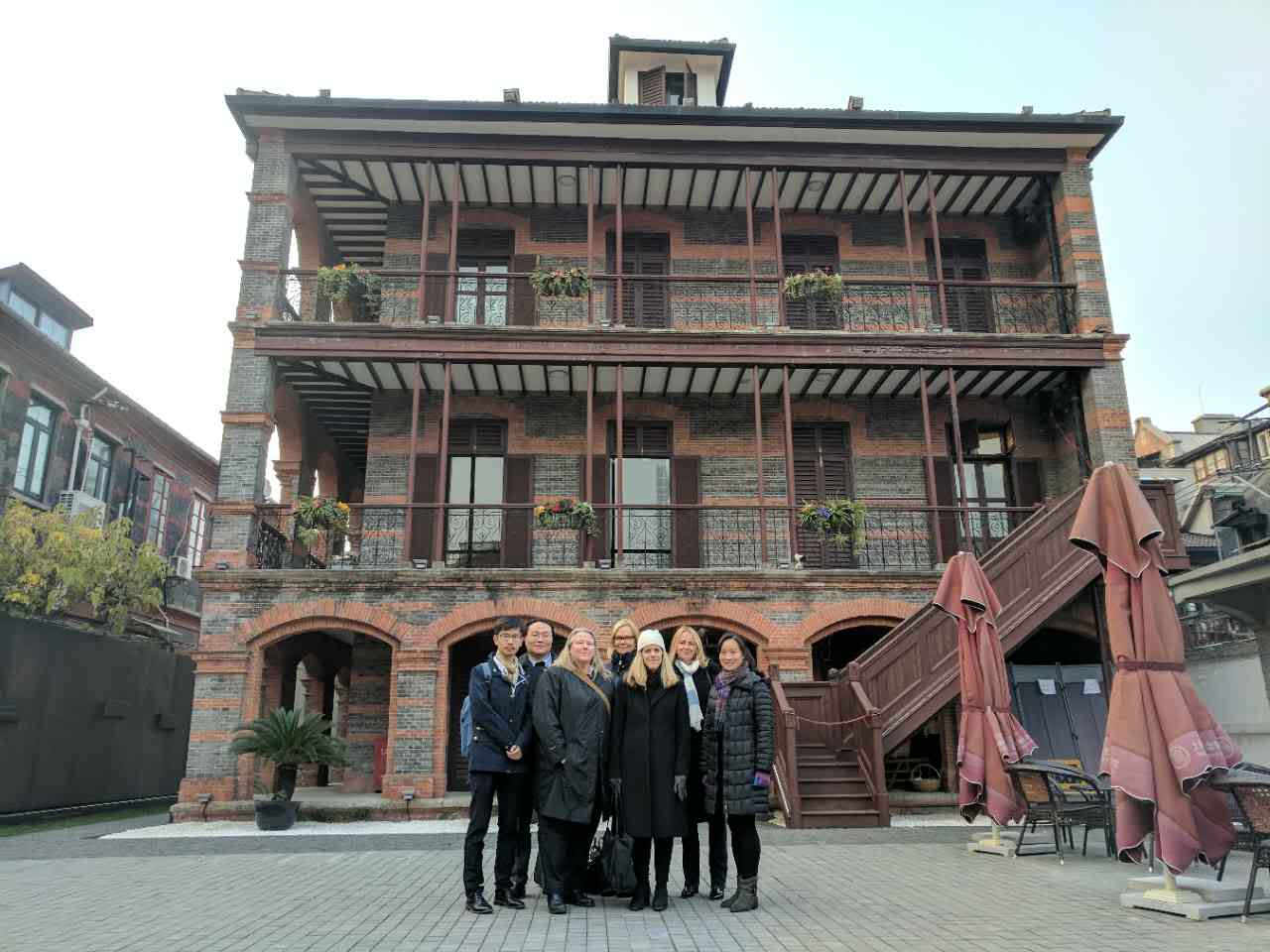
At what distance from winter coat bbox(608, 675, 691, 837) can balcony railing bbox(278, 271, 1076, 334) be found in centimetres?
1055

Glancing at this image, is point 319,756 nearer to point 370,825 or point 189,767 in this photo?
point 370,825

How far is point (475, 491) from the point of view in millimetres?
16828

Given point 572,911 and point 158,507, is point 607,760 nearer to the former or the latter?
point 572,911

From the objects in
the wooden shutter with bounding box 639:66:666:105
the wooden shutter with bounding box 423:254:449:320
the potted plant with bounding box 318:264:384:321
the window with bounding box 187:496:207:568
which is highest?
the wooden shutter with bounding box 639:66:666:105

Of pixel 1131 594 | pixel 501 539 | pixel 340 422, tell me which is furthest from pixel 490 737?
pixel 340 422

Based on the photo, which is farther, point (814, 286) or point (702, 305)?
point (702, 305)

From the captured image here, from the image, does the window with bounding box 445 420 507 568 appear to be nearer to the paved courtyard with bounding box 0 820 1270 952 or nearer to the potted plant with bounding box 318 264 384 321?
the potted plant with bounding box 318 264 384 321

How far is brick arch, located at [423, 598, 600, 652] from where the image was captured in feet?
45.5

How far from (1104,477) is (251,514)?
12.0m

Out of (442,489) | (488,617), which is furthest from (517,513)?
(488,617)

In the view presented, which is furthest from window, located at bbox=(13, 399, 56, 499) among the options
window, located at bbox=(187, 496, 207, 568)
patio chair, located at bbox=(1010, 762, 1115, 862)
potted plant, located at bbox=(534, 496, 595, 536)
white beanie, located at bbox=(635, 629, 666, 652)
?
patio chair, located at bbox=(1010, 762, 1115, 862)

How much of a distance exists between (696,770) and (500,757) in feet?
4.39

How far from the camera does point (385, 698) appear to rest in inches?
614

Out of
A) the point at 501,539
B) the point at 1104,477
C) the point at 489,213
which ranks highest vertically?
the point at 489,213
